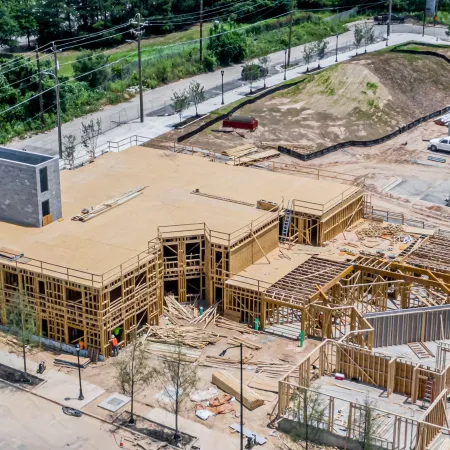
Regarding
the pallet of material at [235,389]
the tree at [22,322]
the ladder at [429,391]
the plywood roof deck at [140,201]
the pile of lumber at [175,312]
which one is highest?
the plywood roof deck at [140,201]

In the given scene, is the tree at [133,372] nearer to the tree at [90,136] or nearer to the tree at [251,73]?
the tree at [90,136]

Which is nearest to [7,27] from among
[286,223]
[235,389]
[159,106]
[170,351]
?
[159,106]

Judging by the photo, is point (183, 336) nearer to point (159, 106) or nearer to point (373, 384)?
point (373, 384)

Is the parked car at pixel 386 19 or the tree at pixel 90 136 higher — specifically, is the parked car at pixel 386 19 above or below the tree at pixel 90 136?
above

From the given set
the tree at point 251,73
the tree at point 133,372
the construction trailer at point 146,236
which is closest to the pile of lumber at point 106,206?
the construction trailer at point 146,236

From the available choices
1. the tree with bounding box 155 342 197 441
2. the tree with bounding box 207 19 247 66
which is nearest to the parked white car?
the tree with bounding box 207 19 247 66

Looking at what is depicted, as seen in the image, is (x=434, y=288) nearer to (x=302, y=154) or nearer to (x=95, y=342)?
(x=95, y=342)
